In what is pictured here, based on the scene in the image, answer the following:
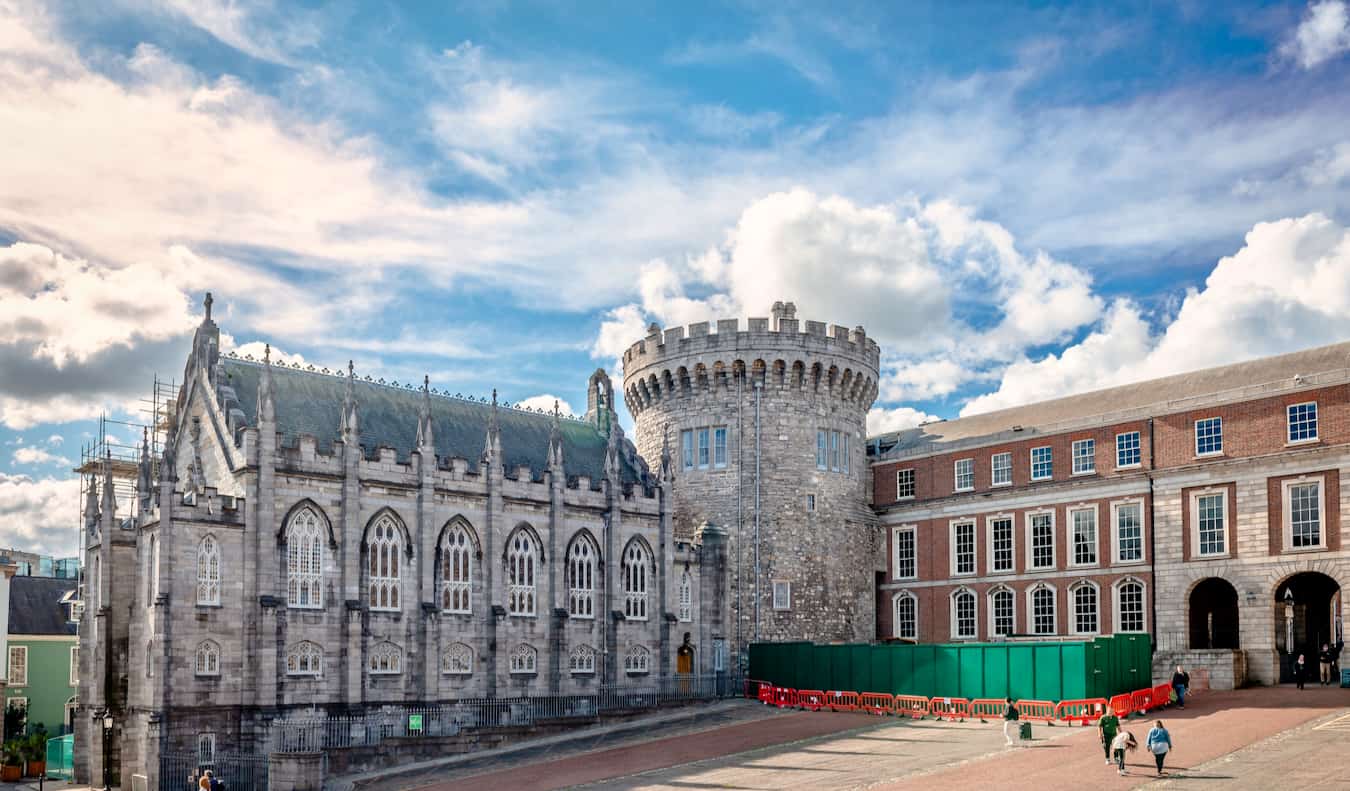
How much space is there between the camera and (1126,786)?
31219 mm

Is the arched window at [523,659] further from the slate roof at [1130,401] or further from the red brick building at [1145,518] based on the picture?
the slate roof at [1130,401]

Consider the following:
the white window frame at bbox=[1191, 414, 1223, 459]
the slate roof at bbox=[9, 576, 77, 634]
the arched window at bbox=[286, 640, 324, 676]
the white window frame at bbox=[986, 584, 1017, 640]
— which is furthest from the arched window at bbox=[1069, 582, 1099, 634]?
the slate roof at bbox=[9, 576, 77, 634]

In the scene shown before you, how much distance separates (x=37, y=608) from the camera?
7275cm

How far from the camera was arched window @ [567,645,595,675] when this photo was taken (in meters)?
54.4

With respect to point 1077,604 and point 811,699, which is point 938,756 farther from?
point 1077,604

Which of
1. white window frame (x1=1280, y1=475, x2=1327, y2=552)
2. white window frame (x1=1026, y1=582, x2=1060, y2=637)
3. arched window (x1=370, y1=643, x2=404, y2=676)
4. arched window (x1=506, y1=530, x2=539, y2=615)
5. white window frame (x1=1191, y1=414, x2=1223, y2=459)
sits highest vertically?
white window frame (x1=1191, y1=414, x2=1223, y2=459)

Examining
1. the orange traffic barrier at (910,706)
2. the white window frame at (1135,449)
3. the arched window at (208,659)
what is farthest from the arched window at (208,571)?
the white window frame at (1135,449)

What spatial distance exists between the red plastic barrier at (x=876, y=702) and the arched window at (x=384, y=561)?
1831 cm

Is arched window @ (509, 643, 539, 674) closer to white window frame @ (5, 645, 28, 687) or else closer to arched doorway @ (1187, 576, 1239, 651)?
arched doorway @ (1187, 576, 1239, 651)

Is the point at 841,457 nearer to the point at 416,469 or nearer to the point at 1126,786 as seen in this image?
the point at 416,469

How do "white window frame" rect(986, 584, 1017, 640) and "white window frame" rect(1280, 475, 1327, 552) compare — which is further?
"white window frame" rect(986, 584, 1017, 640)

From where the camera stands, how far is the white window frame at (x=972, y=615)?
5994 centimetres

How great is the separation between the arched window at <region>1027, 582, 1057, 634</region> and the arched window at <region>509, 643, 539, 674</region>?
22.0m

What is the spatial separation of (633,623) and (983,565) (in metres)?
16.4
